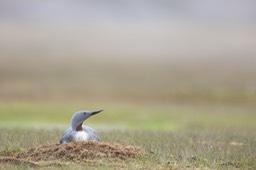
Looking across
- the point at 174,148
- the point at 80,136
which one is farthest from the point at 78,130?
the point at 174,148

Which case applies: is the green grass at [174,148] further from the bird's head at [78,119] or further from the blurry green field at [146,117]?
the blurry green field at [146,117]

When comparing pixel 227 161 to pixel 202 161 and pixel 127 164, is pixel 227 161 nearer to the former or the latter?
pixel 202 161

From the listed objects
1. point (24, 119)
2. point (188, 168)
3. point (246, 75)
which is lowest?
point (188, 168)

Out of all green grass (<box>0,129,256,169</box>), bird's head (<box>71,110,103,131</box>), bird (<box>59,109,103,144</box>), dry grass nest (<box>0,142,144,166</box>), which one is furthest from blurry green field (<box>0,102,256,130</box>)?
dry grass nest (<box>0,142,144,166</box>)

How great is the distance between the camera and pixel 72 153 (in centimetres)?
1128

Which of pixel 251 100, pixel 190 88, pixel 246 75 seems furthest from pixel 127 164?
pixel 246 75

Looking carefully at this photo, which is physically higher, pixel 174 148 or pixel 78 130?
pixel 78 130

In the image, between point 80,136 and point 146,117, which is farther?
point 146,117

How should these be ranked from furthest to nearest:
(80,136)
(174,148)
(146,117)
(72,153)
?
(146,117), (174,148), (80,136), (72,153)

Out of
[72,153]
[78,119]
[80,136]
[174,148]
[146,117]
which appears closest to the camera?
[72,153]

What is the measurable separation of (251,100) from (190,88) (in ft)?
25.3

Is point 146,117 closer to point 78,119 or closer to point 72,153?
point 78,119

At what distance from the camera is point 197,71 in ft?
260

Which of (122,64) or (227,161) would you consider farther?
(122,64)
